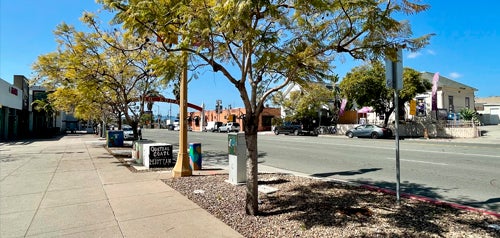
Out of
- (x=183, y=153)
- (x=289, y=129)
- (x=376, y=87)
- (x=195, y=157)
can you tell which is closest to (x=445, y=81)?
(x=376, y=87)

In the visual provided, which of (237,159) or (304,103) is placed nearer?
(237,159)

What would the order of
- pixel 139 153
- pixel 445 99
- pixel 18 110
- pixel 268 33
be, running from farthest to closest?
pixel 18 110 → pixel 445 99 → pixel 139 153 → pixel 268 33

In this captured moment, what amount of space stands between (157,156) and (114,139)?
12.7 meters

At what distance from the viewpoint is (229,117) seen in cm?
6147

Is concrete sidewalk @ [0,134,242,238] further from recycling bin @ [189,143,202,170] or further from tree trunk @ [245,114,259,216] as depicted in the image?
recycling bin @ [189,143,202,170]

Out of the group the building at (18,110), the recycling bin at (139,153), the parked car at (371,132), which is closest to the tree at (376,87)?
the parked car at (371,132)

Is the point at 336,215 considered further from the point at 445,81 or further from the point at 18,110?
the point at 18,110

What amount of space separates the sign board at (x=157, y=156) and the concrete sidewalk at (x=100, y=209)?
1427 millimetres

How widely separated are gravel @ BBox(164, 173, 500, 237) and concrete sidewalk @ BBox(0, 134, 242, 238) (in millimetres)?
472

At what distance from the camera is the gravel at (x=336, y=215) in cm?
477

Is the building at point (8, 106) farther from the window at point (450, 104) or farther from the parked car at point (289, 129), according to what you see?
the window at point (450, 104)

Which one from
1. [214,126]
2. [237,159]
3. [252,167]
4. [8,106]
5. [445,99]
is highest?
[445,99]

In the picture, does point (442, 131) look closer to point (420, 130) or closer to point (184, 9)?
point (420, 130)

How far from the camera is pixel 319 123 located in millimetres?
45750
